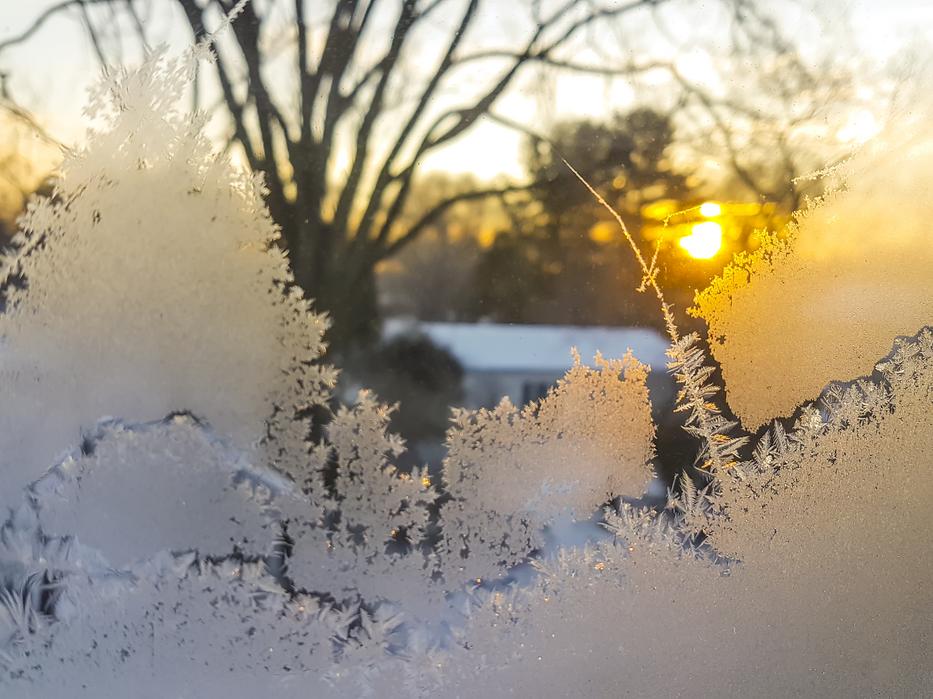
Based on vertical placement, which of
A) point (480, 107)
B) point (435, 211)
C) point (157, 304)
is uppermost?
point (480, 107)

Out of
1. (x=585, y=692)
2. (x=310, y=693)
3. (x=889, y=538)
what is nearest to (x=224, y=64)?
(x=310, y=693)

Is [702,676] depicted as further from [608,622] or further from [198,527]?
[198,527]

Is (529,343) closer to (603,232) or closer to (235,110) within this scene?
(603,232)

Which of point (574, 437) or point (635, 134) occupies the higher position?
point (635, 134)

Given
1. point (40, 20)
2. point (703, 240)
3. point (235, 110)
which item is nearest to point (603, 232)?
point (703, 240)

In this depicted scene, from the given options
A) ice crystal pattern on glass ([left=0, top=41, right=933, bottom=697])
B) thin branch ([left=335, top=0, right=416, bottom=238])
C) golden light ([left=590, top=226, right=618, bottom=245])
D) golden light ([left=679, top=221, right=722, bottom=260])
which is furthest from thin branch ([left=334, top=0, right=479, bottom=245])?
golden light ([left=679, top=221, right=722, bottom=260])

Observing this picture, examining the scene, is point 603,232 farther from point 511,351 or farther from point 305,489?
point 305,489

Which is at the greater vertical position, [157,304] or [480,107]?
[480,107]
